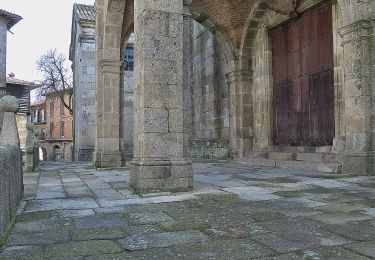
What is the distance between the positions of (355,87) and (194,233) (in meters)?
5.38

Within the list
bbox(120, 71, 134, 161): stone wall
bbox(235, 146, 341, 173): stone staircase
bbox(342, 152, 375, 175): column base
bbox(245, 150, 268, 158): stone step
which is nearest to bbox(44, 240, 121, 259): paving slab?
bbox(342, 152, 375, 175): column base

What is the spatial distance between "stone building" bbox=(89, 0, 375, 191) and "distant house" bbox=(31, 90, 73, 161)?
94.8ft

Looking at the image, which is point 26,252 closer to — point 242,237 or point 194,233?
point 194,233

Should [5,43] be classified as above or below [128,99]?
above

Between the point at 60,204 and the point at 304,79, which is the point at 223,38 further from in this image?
the point at 60,204

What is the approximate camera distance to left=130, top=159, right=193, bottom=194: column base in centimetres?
506

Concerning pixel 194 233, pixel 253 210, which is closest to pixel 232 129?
pixel 253 210

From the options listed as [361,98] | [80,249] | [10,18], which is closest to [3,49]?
[10,18]

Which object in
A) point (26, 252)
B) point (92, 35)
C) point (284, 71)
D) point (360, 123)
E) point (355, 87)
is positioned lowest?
point (26, 252)

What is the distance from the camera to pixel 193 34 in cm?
1488

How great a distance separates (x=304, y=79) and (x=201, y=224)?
7125 millimetres

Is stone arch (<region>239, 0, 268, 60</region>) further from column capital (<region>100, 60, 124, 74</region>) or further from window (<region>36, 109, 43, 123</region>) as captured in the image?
window (<region>36, 109, 43, 123</region>)

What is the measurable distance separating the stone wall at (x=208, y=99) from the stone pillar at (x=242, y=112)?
2.55ft

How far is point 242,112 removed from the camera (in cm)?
1131
